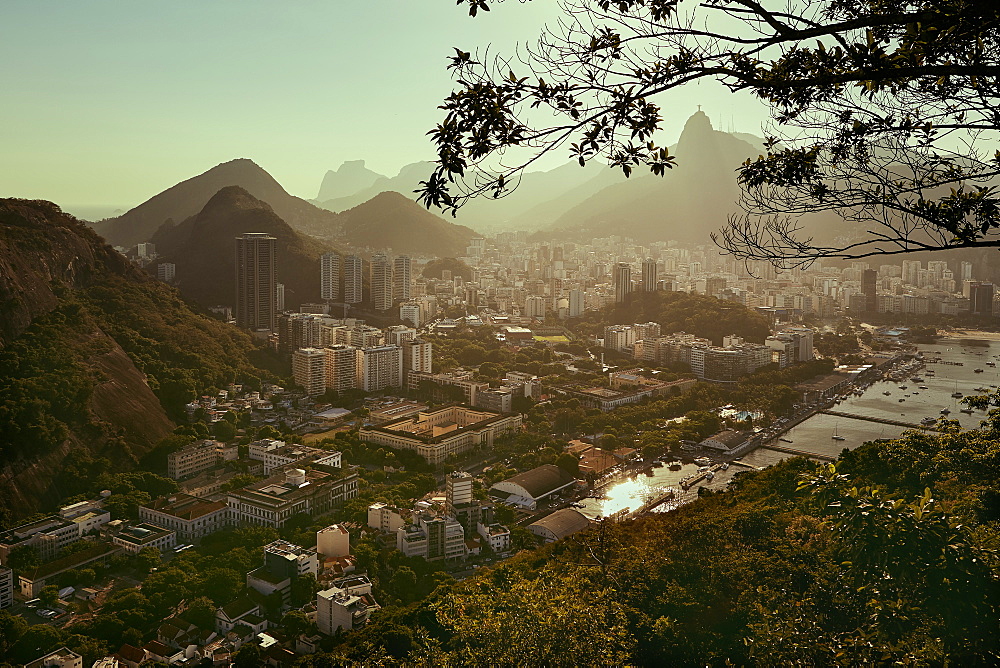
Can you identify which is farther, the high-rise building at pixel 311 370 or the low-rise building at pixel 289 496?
the high-rise building at pixel 311 370

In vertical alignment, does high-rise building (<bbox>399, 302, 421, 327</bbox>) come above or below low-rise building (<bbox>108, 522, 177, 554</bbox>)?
above

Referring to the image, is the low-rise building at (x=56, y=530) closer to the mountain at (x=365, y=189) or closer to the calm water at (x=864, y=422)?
the calm water at (x=864, y=422)

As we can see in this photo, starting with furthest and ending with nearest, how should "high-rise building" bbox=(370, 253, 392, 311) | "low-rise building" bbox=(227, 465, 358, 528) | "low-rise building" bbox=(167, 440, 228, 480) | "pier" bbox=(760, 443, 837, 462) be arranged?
"high-rise building" bbox=(370, 253, 392, 311)
"pier" bbox=(760, 443, 837, 462)
"low-rise building" bbox=(167, 440, 228, 480)
"low-rise building" bbox=(227, 465, 358, 528)

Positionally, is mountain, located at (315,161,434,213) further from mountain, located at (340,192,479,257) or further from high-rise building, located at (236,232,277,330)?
high-rise building, located at (236,232,277,330)

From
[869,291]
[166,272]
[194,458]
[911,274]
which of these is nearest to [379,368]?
[194,458]

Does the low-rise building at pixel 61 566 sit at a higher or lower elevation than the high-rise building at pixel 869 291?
lower

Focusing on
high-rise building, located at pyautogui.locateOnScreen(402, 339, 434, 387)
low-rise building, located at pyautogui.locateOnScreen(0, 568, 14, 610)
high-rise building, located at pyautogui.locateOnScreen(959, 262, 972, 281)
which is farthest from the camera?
high-rise building, located at pyautogui.locateOnScreen(959, 262, 972, 281)

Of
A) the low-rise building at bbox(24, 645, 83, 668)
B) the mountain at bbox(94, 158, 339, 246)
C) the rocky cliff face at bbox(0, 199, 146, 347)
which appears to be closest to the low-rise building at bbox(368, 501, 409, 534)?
the low-rise building at bbox(24, 645, 83, 668)

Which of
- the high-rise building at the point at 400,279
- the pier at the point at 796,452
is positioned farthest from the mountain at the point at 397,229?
the pier at the point at 796,452
